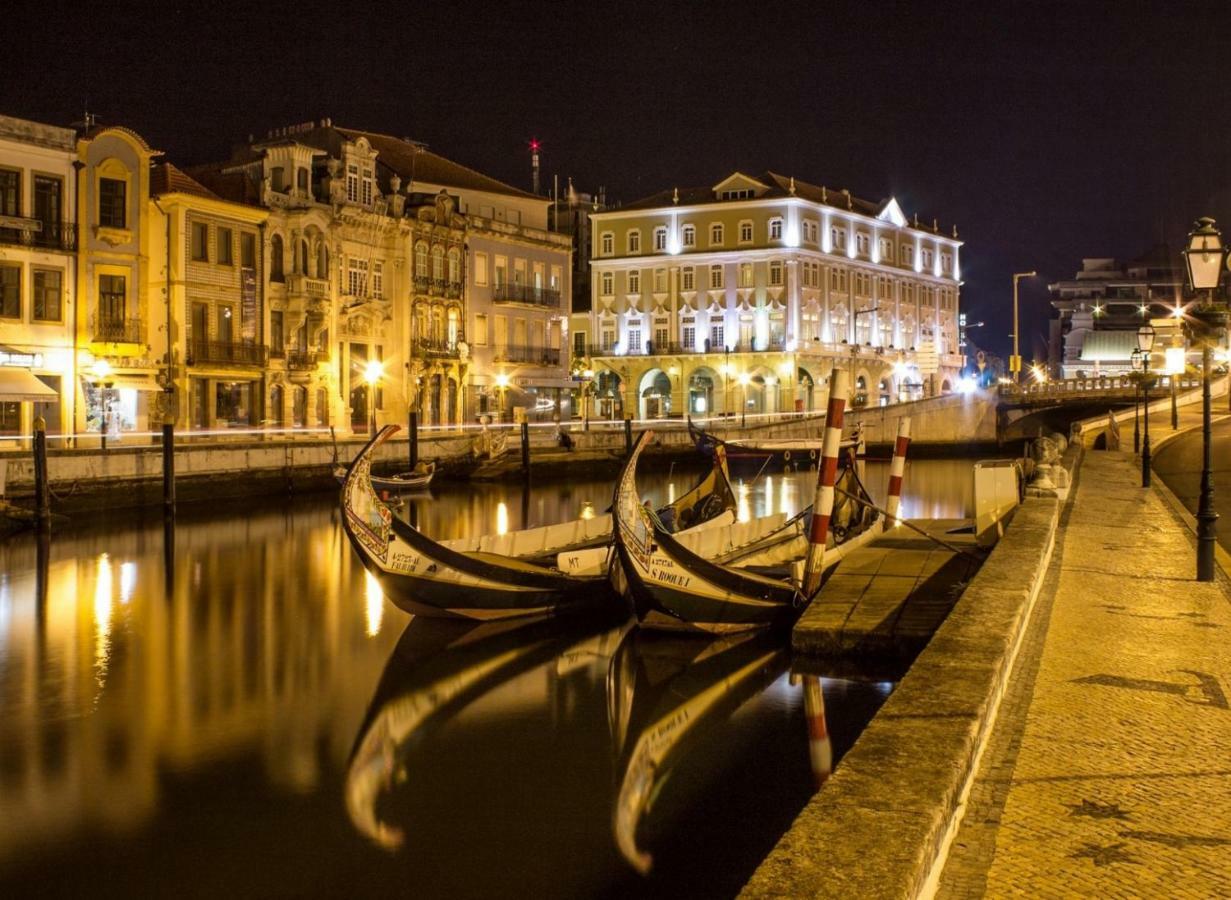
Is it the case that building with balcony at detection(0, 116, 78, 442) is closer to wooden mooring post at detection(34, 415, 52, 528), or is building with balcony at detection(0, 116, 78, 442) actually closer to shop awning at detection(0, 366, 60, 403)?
shop awning at detection(0, 366, 60, 403)

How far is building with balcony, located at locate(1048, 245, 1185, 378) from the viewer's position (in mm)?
115438

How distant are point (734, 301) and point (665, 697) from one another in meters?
67.3

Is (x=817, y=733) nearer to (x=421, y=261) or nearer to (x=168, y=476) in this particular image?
(x=168, y=476)

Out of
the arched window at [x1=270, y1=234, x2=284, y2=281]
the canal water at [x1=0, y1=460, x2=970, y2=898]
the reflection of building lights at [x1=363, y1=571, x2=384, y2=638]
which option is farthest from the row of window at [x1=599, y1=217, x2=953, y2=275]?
the canal water at [x1=0, y1=460, x2=970, y2=898]

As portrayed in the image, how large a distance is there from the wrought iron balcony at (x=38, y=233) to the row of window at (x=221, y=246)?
551cm

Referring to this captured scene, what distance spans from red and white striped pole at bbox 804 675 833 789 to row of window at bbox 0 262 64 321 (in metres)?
33.4

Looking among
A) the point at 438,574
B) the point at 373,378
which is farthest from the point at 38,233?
the point at 438,574

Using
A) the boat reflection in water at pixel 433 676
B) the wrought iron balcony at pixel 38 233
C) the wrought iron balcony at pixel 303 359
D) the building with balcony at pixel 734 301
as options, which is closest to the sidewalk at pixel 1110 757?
the boat reflection in water at pixel 433 676

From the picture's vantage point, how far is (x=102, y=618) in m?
21.0

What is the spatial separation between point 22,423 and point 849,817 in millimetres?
39192

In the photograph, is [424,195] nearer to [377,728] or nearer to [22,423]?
[22,423]

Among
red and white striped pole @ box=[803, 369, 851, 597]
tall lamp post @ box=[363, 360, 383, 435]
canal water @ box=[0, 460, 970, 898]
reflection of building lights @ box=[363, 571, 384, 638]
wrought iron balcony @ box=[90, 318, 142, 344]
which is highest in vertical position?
wrought iron balcony @ box=[90, 318, 142, 344]

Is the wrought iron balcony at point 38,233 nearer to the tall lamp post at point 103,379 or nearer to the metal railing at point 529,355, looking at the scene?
the tall lamp post at point 103,379

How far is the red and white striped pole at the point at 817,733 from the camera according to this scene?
1222cm
